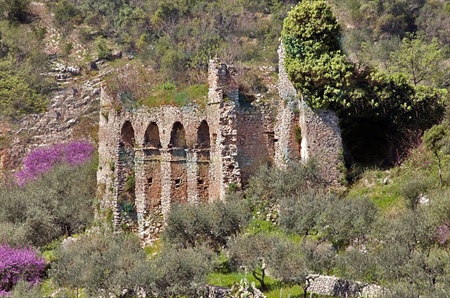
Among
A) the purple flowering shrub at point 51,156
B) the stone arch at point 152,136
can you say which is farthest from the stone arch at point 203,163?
the purple flowering shrub at point 51,156

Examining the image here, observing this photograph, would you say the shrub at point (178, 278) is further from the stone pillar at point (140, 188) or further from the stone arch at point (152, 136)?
the stone arch at point (152, 136)

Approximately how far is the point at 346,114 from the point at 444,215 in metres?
9.69

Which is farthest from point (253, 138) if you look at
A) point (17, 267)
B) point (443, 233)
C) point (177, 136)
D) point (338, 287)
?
point (443, 233)

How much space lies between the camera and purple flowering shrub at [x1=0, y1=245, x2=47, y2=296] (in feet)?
97.0

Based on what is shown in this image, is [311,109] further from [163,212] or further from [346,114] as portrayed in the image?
[163,212]

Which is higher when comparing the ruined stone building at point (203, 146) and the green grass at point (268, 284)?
the ruined stone building at point (203, 146)

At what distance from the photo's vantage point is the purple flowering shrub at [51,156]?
179ft

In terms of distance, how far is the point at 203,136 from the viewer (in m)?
33.7

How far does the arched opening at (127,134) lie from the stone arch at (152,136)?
991 millimetres

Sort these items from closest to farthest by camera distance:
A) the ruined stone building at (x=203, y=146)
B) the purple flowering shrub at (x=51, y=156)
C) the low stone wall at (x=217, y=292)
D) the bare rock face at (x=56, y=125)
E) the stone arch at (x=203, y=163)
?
the low stone wall at (x=217, y=292)
the ruined stone building at (x=203, y=146)
the stone arch at (x=203, y=163)
the purple flowering shrub at (x=51, y=156)
the bare rock face at (x=56, y=125)

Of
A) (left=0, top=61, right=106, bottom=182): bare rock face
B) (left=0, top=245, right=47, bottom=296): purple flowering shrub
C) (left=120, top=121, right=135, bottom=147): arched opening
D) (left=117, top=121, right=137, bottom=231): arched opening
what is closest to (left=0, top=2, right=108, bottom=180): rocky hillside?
(left=0, top=61, right=106, bottom=182): bare rock face

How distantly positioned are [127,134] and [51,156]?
2241 cm

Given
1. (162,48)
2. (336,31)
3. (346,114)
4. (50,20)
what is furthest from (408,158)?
(50,20)

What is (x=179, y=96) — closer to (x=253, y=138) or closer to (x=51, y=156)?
(x=253, y=138)
